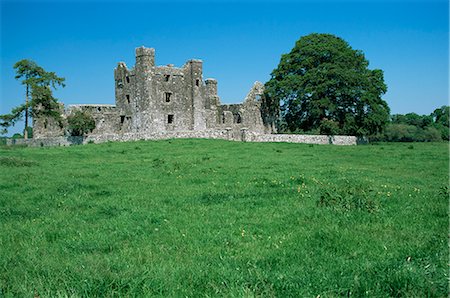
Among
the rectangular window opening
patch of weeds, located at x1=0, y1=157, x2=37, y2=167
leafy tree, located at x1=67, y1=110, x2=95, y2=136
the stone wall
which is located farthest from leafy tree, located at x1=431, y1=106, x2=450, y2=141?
patch of weeds, located at x1=0, y1=157, x2=37, y2=167

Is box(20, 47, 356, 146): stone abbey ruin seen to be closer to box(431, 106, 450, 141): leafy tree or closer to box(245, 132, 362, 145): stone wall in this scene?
box(245, 132, 362, 145): stone wall

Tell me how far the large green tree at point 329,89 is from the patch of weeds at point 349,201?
39424 mm

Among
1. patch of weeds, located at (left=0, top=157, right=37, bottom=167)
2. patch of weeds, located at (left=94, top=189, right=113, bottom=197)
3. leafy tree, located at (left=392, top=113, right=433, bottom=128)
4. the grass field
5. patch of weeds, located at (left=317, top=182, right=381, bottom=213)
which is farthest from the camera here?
leafy tree, located at (left=392, top=113, right=433, bottom=128)

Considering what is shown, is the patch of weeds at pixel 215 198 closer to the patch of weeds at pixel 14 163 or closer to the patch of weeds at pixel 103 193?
the patch of weeds at pixel 103 193

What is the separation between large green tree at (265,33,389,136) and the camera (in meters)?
50.7

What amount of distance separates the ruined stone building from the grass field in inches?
1495

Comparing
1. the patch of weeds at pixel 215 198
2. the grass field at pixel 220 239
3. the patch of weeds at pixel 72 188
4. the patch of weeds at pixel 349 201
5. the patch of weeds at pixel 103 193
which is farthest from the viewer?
the patch of weeds at pixel 72 188

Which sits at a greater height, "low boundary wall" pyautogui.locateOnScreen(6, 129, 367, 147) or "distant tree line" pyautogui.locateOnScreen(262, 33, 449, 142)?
"distant tree line" pyautogui.locateOnScreen(262, 33, 449, 142)

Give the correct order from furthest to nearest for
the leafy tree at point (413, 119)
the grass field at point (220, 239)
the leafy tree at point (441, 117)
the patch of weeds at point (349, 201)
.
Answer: the leafy tree at point (413, 119)
the leafy tree at point (441, 117)
the patch of weeds at point (349, 201)
the grass field at point (220, 239)

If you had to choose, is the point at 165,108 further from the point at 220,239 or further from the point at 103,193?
the point at 220,239

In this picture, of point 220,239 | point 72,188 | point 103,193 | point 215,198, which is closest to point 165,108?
point 72,188

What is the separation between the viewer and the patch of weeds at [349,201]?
1086 cm

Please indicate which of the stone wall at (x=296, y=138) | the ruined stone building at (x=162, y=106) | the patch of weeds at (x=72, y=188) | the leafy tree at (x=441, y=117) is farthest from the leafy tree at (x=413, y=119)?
the patch of weeds at (x=72, y=188)

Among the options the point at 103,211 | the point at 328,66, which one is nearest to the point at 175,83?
the point at 328,66
